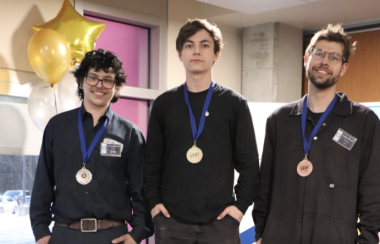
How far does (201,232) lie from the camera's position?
2.50 meters

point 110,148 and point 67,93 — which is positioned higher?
point 67,93

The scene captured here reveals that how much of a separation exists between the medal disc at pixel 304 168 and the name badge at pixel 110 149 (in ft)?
3.11

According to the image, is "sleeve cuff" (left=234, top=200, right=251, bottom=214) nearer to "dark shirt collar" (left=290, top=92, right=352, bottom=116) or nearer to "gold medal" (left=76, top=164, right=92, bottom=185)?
"dark shirt collar" (left=290, top=92, right=352, bottom=116)

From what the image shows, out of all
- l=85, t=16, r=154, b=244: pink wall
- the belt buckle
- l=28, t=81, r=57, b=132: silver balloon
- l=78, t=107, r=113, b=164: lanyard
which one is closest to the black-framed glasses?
l=78, t=107, r=113, b=164: lanyard

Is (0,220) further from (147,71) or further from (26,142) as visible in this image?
(147,71)

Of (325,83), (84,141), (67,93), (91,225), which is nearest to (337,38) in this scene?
(325,83)

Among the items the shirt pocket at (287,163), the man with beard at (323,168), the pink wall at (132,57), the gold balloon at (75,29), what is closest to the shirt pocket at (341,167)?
the man with beard at (323,168)

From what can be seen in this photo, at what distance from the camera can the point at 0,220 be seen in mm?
4758

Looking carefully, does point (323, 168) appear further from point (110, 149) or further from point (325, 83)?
point (110, 149)

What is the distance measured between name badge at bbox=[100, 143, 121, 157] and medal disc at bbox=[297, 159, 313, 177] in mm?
947

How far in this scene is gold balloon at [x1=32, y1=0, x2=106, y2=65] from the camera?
4.36 metres

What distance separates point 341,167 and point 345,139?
0.14 metres

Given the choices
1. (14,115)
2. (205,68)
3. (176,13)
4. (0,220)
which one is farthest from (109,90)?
(176,13)

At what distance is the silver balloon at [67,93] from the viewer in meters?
4.02
